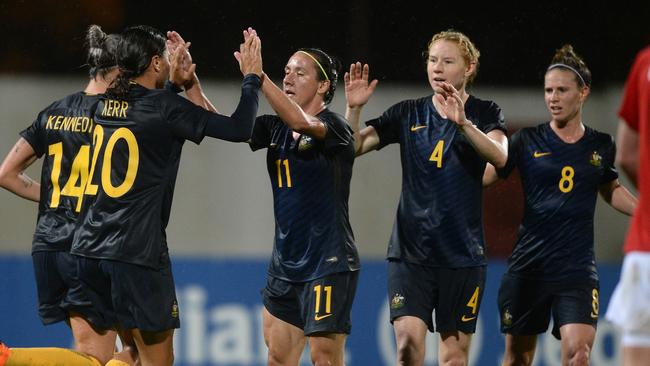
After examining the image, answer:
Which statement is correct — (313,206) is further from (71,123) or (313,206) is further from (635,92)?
(635,92)

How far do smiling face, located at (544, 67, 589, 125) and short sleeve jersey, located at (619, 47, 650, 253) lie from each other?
254 centimetres

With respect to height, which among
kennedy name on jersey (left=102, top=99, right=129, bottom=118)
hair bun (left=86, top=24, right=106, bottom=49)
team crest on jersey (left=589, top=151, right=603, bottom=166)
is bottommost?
team crest on jersey (left=589, top=151, right=603, bottom=166)

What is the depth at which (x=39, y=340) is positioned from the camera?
7574mm

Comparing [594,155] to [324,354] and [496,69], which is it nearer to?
[324,354]

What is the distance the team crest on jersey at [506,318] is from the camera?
600cm

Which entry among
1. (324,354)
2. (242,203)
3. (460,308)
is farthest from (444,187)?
(242,203)

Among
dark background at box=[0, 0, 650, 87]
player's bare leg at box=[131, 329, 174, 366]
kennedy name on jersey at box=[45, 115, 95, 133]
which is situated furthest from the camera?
dark background at box=[0, 0, 650, 87]

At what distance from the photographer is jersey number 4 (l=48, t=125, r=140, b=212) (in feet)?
16.0

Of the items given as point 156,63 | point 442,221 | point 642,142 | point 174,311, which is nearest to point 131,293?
point 174,311

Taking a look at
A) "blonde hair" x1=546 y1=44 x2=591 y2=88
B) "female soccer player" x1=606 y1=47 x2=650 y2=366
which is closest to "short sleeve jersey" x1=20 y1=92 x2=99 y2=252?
"blonde hair" x1=546 y1=44 x2=591 y2=88

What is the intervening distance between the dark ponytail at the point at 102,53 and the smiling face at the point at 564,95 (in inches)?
94.5

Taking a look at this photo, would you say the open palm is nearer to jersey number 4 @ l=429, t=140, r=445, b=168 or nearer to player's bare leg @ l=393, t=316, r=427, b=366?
jersey number 4 @ l=429, t=140, r=445, b=168

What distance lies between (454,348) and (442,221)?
26.2 inches

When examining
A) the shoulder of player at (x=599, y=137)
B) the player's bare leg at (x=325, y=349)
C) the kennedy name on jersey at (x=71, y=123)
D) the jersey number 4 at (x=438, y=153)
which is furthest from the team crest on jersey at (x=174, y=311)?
the shoulder of player at (x=599, y=137)
